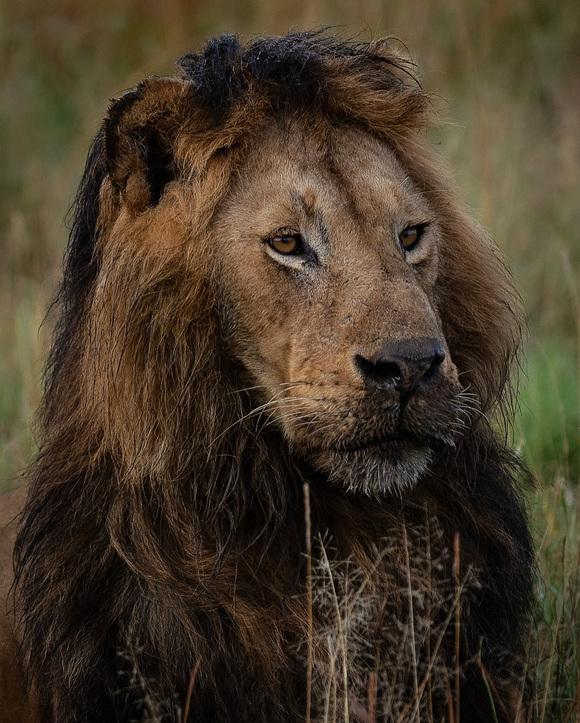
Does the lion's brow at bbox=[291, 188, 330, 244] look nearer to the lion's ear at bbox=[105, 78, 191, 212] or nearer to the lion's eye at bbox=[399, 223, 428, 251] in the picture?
the lion's eye at bbox=[399, 223, 428, 251]

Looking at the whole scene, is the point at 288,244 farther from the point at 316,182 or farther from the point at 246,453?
the point at 246,453

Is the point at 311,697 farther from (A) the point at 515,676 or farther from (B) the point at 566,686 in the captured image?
(B) the point at 566,686

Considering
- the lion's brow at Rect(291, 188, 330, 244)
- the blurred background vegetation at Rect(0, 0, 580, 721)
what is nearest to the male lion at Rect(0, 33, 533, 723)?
the lion's brow at Rect(291, 188, 330, 244)

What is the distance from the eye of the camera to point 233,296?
10.9ft

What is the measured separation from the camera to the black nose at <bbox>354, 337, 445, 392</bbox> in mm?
3012

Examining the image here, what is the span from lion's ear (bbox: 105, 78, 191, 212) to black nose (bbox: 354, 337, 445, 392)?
780 millimetres

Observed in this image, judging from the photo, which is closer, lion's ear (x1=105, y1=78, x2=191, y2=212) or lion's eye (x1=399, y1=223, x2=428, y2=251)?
lion's ear (x1=105, y1=78, x2=191, y2=212)

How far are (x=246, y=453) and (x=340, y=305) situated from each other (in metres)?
0.48

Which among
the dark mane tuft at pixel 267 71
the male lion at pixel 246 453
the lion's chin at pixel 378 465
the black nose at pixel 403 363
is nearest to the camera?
the black nose at pixel 403 363

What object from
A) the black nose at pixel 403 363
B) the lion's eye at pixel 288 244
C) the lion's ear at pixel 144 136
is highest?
the lion's ear at pixel 144 136

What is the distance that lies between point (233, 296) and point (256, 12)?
762 cm

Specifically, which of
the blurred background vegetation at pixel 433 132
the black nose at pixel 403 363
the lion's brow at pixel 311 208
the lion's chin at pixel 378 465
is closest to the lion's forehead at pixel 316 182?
the lion's brow at pixel 311 208

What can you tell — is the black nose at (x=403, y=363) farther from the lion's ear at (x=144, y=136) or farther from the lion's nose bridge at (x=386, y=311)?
the lion's ear at (x=144, y=136)

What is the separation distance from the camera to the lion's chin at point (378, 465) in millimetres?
3186
